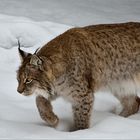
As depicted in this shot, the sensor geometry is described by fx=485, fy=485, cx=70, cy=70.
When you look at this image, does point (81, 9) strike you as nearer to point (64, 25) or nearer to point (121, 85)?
point (64, 25)

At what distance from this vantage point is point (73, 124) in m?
5.13

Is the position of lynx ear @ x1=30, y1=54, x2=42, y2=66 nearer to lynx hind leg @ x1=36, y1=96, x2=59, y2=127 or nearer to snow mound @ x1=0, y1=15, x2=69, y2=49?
lynx hind leg @ x1=36, y1=96, x2=59, y2=127

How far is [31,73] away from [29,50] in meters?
2.62

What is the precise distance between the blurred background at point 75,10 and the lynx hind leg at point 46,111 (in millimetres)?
3664

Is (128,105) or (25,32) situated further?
(25,32)

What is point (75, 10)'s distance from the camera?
31.2ft

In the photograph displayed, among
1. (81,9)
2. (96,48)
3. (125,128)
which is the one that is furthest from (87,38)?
Result: (81,9)

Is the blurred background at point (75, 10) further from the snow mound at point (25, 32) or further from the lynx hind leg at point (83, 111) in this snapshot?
the lynx hind leg at point (83, 111)

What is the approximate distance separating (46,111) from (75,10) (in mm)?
4787

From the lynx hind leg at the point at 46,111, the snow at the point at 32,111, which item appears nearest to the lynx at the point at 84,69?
the lynx hind leg at the point at 46,111

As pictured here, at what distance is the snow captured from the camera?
4.52 m

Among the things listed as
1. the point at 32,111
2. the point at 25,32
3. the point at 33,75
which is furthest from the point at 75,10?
the point at 33,75

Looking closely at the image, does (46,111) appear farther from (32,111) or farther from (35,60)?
(35,60)

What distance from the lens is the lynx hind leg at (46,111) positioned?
4969 mm
